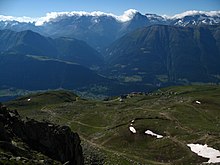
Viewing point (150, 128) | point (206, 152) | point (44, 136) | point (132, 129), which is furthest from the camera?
point (132, 129)

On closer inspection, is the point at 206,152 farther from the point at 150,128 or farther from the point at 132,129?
the point at 132,129

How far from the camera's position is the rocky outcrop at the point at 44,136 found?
60.2 meters

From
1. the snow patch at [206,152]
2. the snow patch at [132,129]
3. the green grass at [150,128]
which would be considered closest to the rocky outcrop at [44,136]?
the green grass at [150,128]

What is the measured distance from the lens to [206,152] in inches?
4535

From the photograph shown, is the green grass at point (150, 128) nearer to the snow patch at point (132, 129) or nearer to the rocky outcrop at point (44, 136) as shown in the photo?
the snow patch at point (132, 129)

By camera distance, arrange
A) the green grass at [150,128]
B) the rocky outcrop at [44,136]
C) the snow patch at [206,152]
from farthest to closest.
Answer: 1. the green grass at [150,128]
2. the snow patch at [206,152]
3. the rocky outcrop at [44,136]

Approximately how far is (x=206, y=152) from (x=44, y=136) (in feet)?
220

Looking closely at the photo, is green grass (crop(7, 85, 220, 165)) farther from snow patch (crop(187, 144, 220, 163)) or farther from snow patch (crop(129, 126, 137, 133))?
snow patch (crop(187, 144, 220, 163))

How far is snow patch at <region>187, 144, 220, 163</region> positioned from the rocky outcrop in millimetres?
56267

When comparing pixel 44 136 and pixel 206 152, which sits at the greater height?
pixel 44 136

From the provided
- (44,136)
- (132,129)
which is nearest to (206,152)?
(132,129)

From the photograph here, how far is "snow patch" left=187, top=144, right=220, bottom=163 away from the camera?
362 feet

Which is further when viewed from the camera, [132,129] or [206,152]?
[132,129]

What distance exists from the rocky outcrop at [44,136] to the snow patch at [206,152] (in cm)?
5627
